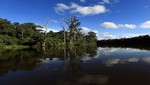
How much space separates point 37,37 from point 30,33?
19.6 meters

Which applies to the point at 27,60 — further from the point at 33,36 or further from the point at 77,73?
the point at 33,36

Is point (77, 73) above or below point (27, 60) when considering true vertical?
below

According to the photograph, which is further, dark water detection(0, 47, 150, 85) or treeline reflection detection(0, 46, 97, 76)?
treeline reflection detection(0, 46, 97, 76)

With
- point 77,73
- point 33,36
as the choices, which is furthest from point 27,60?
point 33,36

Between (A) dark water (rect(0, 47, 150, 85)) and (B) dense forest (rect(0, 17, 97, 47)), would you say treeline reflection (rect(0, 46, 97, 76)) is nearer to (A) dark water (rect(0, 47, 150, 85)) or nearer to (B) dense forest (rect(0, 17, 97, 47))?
(A) dark water (rect(0, 47, 150, 85))

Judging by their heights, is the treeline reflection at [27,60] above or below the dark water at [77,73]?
above

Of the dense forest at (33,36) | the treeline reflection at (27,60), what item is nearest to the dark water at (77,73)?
the treeline reflection at (27,60)

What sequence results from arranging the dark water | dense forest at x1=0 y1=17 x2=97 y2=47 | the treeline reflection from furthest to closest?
dense forest at x1=0 y1=17 x2=97 y2=47, the treeline reflection, the dark water

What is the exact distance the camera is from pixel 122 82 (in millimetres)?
9039

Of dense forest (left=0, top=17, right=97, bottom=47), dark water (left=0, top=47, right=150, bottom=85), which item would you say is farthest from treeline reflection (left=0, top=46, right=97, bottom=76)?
dense forest (left=0, top=17, right=97, bottom=47)

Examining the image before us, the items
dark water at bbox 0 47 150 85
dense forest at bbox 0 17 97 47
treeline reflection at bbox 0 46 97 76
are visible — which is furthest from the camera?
dense forest at bbox 0 17 97 47

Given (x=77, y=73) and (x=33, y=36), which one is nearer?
(x=77, y=73)

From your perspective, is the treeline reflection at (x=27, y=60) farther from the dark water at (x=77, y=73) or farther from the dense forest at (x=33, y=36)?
the dense forest at (x=33, y=36)

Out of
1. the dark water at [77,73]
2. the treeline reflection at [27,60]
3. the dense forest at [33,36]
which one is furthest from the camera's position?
the dense forest at [33,36]
